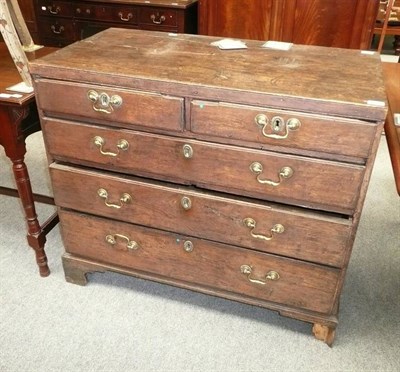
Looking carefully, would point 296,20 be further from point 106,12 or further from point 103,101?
point 103,101

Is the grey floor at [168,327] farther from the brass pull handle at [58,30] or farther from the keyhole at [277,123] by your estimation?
the brass pull handle at [58,30]

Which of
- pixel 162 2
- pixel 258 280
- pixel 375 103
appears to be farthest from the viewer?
pixel 162 2

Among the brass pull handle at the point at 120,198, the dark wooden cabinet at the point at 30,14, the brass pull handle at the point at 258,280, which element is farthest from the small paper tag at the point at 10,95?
the dark wooden cabinet at the point at 30,14

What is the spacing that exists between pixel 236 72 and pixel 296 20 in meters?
1.67

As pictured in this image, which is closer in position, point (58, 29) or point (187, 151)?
point (187, 151)

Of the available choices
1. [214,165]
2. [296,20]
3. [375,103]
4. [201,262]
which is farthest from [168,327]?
[296,20]

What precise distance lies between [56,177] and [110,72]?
0.48m

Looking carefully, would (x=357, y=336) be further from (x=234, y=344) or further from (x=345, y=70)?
(x=345, y=70)

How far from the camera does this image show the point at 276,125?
1219 millimetres

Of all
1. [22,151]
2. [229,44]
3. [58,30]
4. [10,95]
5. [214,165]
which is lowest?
[58,30]

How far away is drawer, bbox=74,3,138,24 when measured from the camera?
10.7ft

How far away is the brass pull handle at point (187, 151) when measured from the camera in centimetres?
134

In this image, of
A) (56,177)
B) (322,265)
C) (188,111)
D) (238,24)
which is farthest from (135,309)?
(238,24)

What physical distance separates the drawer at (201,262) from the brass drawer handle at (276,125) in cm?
45
